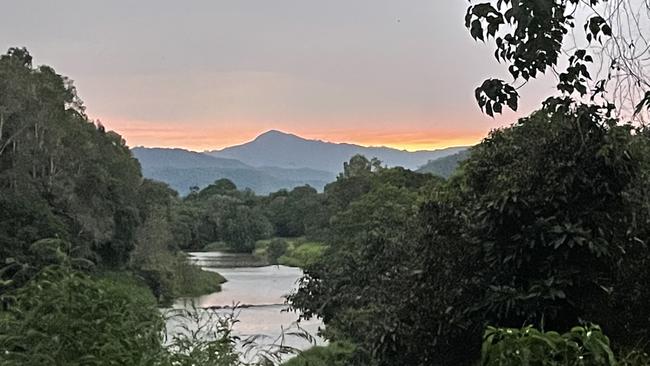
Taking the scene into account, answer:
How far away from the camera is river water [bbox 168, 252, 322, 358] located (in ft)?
45.4

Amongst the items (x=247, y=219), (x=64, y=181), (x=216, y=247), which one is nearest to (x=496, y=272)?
(x=64, y=181)

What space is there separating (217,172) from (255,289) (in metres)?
60.1

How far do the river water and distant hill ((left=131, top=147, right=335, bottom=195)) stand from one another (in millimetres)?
32560

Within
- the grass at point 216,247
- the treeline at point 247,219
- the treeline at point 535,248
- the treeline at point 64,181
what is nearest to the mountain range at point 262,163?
the treeline at point 247,219

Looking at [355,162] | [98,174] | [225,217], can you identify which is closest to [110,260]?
[98,174]

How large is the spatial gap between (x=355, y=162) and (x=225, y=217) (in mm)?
12219

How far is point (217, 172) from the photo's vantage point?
270 feet

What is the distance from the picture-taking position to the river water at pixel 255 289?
13844 millimetres

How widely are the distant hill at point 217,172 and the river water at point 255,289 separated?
3256 centimetres

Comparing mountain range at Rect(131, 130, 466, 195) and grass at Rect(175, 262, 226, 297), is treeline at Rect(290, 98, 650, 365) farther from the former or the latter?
mountain range at Rect(131, 130, 466, 195)

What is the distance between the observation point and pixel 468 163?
4336 mm

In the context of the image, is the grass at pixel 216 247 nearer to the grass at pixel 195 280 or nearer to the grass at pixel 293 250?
the grass at pixel 293 250

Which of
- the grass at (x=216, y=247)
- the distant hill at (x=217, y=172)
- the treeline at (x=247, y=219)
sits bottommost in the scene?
the grass at (x=216, y=247)

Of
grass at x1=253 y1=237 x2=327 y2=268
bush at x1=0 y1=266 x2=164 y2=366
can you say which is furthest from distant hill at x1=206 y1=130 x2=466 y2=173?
bush at x1=0 y1=266 x2=164 y2=366
